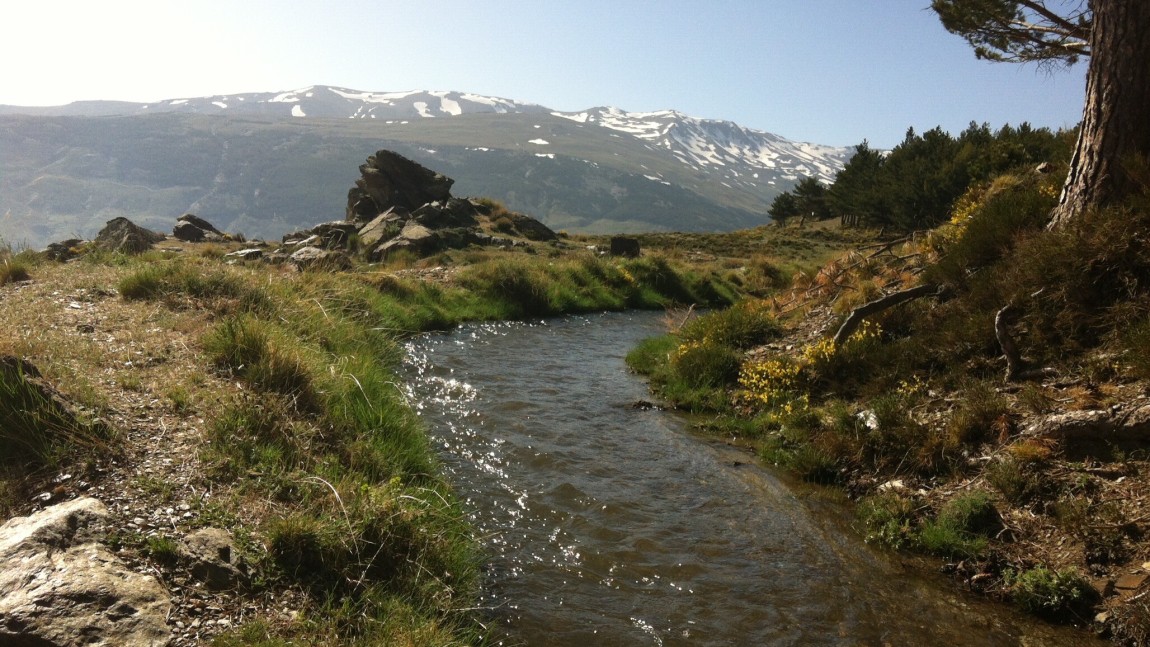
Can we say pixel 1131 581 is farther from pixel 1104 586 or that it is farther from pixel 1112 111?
pixel 1112 111

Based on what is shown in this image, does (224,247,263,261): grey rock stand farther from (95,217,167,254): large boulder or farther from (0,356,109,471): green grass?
(0,356,109,471): green grass

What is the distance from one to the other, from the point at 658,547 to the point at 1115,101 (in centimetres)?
855

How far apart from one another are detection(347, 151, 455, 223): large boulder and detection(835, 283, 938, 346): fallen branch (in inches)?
1256

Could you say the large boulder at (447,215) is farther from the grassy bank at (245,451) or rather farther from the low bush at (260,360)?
the low bush at (260,360)

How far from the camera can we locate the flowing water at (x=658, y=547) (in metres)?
5.38

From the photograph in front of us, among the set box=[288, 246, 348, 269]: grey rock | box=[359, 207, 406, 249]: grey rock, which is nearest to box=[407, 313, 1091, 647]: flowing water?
box=[288, 246, 348, 269]: grey rock

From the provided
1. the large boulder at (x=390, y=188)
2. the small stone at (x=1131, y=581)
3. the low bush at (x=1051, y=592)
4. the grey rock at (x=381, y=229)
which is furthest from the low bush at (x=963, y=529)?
the large boulder at (x=390, y=188)

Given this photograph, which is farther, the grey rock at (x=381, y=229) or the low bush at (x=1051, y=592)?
the grey rock at (x=381, y=229)

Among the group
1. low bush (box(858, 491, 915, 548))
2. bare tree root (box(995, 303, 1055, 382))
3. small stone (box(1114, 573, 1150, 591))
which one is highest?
bare tree root (box(995, 303, 1055, 382))

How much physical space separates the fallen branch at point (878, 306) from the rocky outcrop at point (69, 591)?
33.4ft

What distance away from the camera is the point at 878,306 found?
1083cm

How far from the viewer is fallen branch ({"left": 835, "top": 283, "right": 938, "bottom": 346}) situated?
35.2 ft

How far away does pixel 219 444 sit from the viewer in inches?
228

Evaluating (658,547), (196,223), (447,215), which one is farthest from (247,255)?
(658,547)
